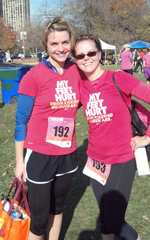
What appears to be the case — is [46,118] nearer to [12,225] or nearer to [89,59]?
[89,59]

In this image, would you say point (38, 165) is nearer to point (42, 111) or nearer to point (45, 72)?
point (42, 111)

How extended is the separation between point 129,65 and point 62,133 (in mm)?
12573

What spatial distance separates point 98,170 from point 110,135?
0.31 metres

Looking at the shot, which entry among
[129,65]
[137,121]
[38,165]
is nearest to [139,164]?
[137,121]

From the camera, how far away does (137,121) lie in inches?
86.3

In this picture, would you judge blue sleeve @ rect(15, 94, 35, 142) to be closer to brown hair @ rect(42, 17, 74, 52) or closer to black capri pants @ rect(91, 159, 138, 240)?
brown hair @ rect(42, 17, 74, 52)

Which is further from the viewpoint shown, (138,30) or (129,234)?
(138,30)

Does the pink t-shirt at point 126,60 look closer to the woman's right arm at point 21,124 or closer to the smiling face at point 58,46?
the smiling face at point 58,46

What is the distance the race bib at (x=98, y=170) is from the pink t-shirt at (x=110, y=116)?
49 mm

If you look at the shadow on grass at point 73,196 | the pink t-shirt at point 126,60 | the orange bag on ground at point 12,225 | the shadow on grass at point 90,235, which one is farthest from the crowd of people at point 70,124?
the pink t-shirt at point 126,60

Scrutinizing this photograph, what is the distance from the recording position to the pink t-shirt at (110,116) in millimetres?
2088

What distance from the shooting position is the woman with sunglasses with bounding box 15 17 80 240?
2109mm


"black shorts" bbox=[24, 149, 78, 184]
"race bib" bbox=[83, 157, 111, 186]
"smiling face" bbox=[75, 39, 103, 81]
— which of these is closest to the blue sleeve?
"black shorts" bbox=[24, 149, 78, 184]

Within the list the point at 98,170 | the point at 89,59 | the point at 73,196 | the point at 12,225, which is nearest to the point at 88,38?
the point at 89,59
